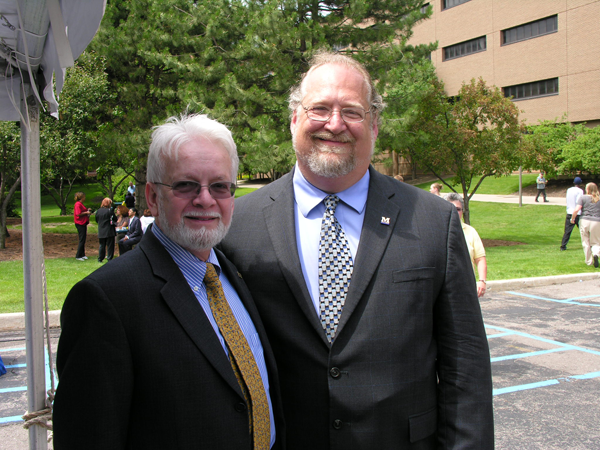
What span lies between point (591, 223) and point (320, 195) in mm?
12135

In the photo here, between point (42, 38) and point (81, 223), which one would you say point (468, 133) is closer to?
point (81, 223)

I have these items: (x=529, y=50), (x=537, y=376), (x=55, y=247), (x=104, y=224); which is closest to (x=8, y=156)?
(x=55, y=247)

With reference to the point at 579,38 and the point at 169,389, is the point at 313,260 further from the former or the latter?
the point at 579,38

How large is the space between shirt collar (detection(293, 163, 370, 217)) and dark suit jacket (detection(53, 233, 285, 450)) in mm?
723

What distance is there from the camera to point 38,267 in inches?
97.8

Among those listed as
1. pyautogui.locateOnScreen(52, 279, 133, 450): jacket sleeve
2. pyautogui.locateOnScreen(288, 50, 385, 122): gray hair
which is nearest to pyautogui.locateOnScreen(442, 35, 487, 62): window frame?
pyautogui.locateOnScreen(288, 50, 385, 122): gray hair

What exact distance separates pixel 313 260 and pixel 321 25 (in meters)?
13.4

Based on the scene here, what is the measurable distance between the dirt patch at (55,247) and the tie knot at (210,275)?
14.2 m

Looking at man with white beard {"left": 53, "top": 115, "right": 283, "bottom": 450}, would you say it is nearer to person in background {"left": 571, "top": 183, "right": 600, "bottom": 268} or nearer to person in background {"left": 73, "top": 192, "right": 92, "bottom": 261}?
person in background {"left": 571, "top": 183, "right": 600, "bottom": 268}

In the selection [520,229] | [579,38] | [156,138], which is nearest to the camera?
[156,138]

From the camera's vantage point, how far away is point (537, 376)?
5.44 metres

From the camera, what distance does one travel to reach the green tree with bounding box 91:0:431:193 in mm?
13422

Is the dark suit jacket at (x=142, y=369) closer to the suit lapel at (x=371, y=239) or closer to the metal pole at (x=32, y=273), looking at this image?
the suit lapel at (x=371, y=239)

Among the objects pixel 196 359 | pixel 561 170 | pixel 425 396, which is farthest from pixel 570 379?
pixel 561 170
